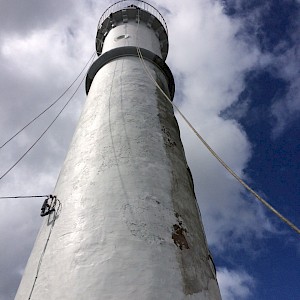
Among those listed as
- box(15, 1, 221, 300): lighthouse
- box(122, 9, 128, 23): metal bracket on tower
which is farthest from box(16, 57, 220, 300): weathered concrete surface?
box(122, 9, 128, 23): metal bracket on tower

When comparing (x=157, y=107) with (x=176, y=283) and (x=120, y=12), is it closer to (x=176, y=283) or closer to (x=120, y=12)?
(x=176, y=283)

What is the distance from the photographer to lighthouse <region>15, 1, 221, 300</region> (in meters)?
4.44

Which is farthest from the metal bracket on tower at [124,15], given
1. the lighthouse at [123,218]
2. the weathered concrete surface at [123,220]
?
the weathered concrete surface at [123,220]

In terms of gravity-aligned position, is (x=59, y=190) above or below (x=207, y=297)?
above

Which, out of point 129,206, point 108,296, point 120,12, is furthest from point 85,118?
point 120,12

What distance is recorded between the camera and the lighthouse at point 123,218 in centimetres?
444

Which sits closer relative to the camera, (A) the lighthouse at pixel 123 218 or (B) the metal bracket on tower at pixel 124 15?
(A) the lighthouse at pixel 123 218

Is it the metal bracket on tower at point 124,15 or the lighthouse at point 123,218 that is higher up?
the metal bracket on tower at point 124,15

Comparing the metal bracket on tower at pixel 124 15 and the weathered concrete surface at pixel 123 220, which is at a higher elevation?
the metal bracket on tower at pixel 124 15

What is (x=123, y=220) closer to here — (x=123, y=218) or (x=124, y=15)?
(x=123, y=218)

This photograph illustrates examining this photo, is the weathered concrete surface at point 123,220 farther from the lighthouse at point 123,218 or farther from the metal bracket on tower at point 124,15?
the metal bracket on tower at point 124,15

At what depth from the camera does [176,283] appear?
4.50m

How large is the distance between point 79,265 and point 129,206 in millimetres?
1204

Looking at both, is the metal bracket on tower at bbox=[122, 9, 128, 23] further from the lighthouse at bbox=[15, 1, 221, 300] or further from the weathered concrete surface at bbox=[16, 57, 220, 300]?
the weathered concrete surface at bbox=[16, 57, 220, 300]
